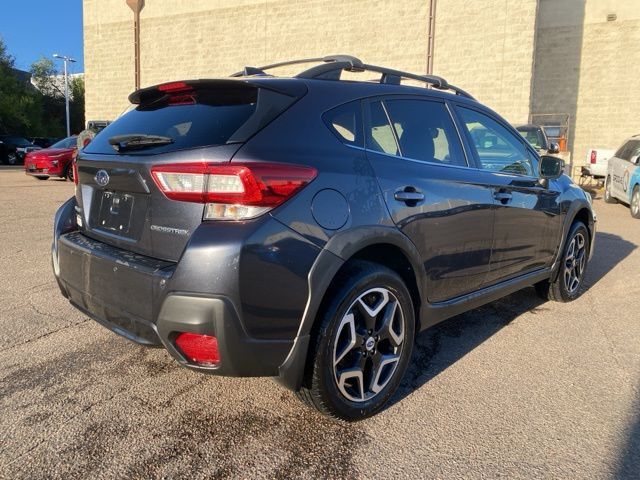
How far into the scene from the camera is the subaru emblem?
8.80 ft

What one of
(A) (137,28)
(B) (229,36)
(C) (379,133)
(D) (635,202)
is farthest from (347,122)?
(A) (137,28)

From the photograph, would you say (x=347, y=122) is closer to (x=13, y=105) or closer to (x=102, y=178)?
(x=102, y=178)

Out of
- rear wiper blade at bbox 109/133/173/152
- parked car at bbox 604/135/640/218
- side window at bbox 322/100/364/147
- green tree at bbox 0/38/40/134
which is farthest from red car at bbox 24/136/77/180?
green tree at bbox 0/38/40/134

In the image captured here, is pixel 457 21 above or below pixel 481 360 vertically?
above

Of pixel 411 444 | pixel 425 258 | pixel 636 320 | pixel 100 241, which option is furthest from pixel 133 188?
pixel 636 320

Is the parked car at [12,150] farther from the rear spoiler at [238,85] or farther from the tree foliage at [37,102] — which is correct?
the rear spoiler at [238,85]

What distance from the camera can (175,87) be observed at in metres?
2.83

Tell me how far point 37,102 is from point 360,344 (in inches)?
1938

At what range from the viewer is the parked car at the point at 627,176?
11234 millimetres

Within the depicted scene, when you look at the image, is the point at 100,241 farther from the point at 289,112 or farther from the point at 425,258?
the point at 425,258

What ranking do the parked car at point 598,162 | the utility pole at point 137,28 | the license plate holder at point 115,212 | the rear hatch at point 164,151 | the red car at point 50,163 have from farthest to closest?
the utility pole at point 137,28 < the parked car at point 598,162 < the red car at point 50,163 < the license plate holder at point 115,212 < the rear hatch at point 164,151

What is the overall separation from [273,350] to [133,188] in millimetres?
1022

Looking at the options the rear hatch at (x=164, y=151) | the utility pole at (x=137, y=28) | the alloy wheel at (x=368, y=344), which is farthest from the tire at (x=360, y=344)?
the utility pole at (x=137, y=28)

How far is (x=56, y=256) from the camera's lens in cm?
304
